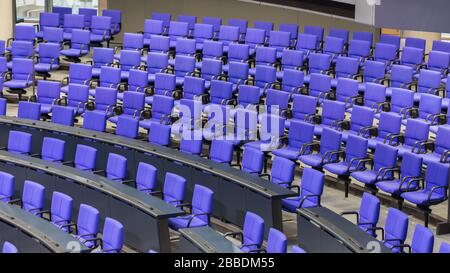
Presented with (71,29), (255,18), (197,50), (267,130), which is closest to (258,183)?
(267,130)

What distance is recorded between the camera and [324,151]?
34.3 ft

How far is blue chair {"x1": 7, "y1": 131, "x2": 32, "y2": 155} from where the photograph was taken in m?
10.7

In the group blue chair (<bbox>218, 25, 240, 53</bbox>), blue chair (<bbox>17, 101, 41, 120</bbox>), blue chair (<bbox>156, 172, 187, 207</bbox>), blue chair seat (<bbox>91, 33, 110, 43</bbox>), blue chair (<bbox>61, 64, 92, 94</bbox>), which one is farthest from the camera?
blue chair seat (<bbox>91, 33, 110, 43</bbox>)

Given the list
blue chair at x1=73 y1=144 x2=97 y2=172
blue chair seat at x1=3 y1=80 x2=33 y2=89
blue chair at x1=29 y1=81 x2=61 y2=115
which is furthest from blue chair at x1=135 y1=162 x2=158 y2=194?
blue chair seat at x1=3 y1=80 x2=33 y2=89

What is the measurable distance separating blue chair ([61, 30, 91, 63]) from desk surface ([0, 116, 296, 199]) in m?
3.80

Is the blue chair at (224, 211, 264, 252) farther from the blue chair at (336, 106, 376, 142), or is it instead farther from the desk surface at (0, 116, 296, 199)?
the blue chair at (336, 106, 376, 142)

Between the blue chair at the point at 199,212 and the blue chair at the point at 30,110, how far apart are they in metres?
3.99

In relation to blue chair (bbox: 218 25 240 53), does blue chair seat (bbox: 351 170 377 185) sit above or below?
below

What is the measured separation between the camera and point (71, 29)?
15891 millimetres

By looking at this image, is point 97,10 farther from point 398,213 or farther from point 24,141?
point 398,213

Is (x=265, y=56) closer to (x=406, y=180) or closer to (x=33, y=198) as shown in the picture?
(x=406, y=180)

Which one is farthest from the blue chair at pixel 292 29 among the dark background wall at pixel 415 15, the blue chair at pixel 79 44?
the dark background wall at pixel 415 15

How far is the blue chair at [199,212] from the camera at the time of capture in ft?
27.8
